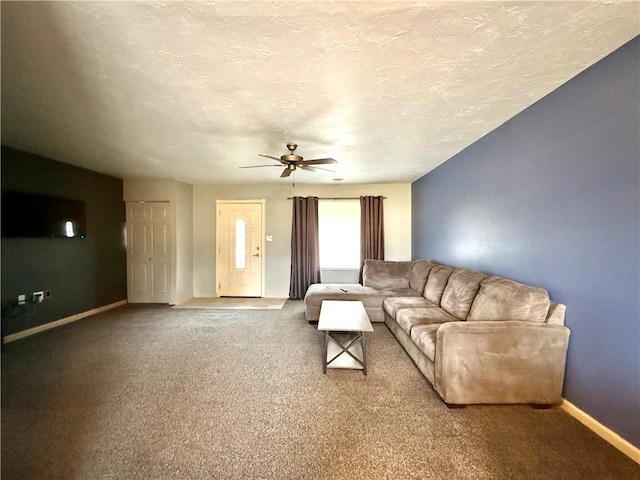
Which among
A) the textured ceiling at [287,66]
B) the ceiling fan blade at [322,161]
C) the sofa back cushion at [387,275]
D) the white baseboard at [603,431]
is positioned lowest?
the white baseboard at [603,431]

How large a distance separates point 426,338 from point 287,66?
2.37m

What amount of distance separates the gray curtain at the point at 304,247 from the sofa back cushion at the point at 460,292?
276cm

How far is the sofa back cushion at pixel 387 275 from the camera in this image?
415 cm

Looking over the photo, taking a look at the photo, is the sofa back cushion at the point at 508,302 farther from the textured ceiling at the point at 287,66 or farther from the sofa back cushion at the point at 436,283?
the textured ceiling at the point at 287,66

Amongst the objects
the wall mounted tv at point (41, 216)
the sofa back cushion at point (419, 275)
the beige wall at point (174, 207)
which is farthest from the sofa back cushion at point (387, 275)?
the wall mounted tv at point (41, 216)

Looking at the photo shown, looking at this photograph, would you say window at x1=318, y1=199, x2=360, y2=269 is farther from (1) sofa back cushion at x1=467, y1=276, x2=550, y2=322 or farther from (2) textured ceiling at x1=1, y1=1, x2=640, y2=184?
(1) sofa back cushion at x1=467, y1=276, x2=550, y2=322

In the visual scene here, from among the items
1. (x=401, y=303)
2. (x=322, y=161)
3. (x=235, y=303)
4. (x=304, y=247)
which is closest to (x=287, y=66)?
(x=322, y=161)

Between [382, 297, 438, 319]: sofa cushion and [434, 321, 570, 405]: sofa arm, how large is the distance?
3.95ft

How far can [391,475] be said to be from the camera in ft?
4.38

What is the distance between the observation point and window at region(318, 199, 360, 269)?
534cm

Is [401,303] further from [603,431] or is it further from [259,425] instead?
[259,425]

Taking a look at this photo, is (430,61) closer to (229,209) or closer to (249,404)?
(249,404)

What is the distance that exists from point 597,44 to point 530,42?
423 millimetres

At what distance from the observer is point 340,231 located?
536 centimetres
